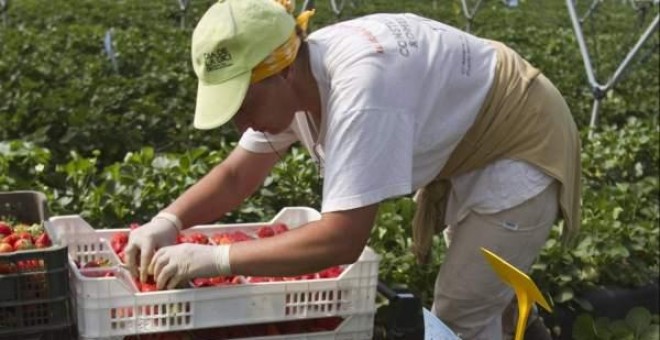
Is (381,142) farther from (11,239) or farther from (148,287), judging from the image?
(11,239)

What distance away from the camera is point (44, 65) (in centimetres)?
786

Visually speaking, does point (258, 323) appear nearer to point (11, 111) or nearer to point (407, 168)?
point (407, 168)

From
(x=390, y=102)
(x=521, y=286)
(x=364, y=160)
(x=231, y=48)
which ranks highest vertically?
(x=231, y=48)

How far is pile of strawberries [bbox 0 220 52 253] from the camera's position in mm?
2352

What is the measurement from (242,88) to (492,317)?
3.75ft

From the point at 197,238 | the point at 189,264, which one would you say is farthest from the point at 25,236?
the point at 197,238

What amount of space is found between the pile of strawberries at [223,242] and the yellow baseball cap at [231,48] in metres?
0.46

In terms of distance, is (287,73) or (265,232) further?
(265,232)

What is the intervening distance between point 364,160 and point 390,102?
164mm

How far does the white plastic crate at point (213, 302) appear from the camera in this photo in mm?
2322

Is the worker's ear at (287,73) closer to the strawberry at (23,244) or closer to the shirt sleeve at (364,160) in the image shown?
the shirt sleeve at (364,160)

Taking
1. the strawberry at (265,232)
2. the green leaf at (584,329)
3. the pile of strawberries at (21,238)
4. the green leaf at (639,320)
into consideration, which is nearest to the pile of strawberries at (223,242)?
the strawberry at (265,232)

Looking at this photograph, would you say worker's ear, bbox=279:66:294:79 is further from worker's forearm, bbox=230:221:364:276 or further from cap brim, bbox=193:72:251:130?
worker's forearm, bbox=230:221:364:276

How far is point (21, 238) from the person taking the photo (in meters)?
2.41
